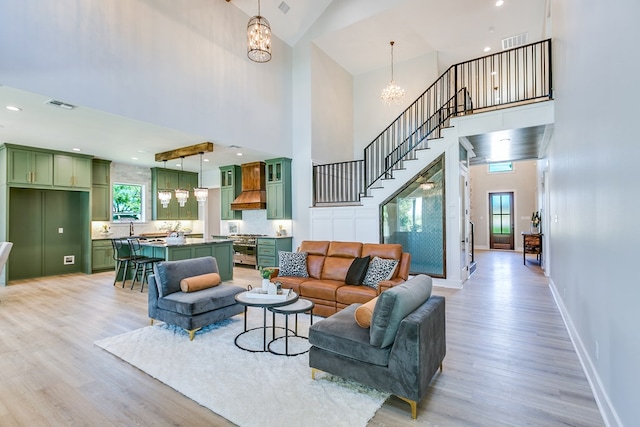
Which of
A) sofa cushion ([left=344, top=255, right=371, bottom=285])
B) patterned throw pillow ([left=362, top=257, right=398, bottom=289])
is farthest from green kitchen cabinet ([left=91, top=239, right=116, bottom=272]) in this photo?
patterned throw pillow ([left=362, top=257, right=398, bottom=289])

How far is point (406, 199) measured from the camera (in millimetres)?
6746

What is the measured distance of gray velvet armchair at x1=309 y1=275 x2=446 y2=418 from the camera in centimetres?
219

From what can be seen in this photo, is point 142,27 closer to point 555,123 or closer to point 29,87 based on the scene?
point 29,87

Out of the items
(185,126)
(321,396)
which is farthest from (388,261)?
(185,126)

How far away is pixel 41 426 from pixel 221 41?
6.72 m

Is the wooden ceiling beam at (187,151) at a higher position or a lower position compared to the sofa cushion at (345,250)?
higher

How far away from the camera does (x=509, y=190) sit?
486 inches

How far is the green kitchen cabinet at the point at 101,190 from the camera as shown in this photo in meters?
8.30

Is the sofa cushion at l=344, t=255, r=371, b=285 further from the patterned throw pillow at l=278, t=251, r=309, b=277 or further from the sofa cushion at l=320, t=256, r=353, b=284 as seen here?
the patterned throw pillow at l=278, t=251, r=309, b=277

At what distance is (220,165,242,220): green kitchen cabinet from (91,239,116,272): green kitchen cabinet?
3.21 meters

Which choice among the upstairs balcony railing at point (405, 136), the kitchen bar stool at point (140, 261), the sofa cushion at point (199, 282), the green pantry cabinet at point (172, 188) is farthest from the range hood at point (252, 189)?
the sofa cushion at point (199, 282)

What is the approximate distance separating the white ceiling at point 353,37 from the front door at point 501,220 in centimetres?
622

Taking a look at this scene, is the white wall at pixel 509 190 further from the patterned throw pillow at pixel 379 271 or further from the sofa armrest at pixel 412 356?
the sofa armrest at pixel 412 356

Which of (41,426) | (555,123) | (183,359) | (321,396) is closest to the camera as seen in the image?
(41,426)
